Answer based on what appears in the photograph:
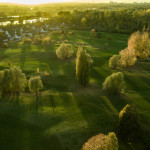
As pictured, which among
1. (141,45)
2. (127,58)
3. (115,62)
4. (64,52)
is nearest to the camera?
(115,62)

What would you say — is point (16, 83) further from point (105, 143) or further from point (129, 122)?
point (129, 122)

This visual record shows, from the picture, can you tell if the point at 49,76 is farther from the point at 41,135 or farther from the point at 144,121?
the point at 144,121

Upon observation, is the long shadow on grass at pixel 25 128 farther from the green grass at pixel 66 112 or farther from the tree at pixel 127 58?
the tree at pixel 127 58

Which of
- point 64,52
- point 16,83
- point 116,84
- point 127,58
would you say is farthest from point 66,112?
point 64,52

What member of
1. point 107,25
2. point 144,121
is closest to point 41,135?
point 144,121

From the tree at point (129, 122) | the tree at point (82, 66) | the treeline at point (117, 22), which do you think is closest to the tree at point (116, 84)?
the tree at point (82, 66)
